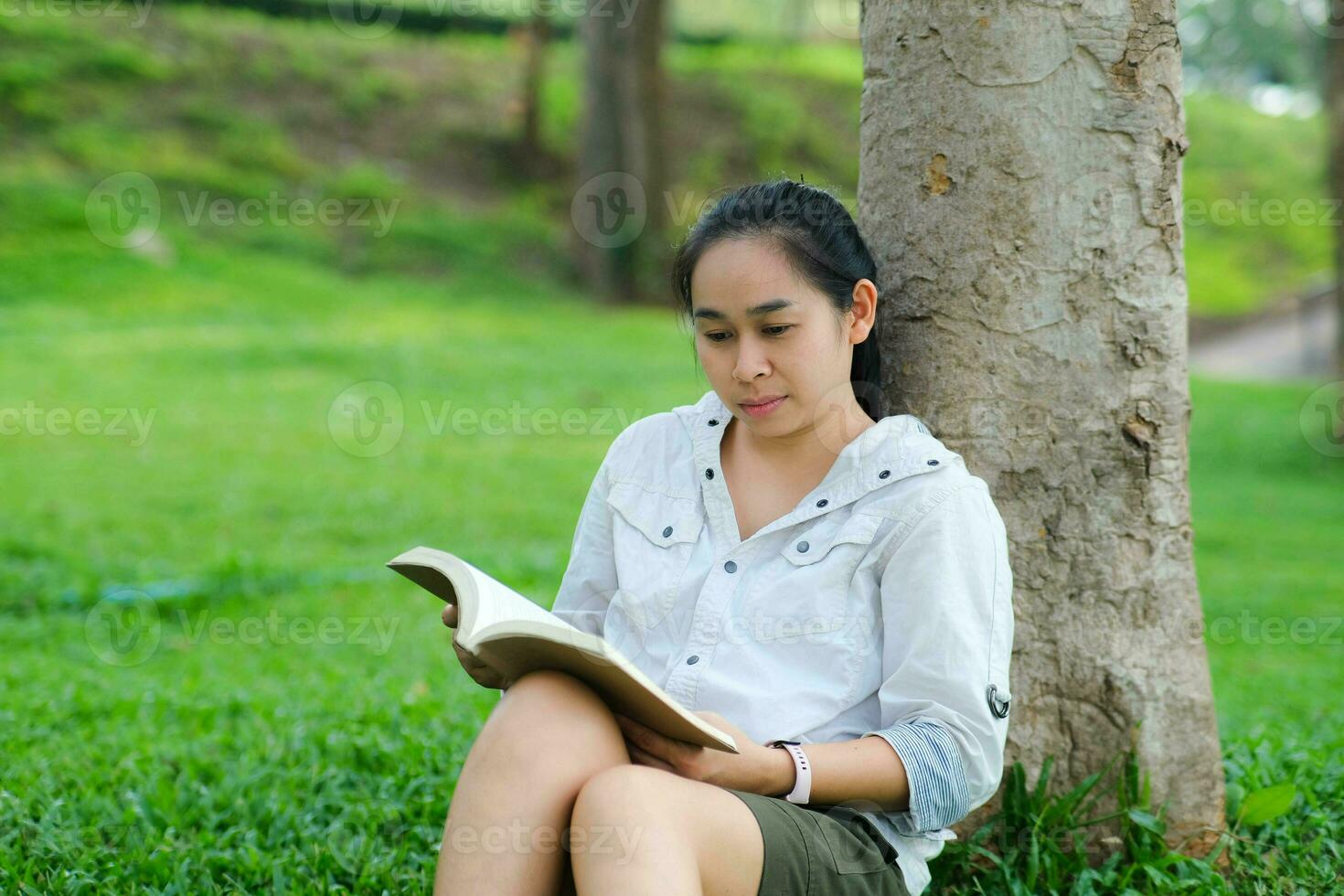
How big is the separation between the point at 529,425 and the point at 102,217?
18.8ft

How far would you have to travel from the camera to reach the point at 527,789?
1.75 meters

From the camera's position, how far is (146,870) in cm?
252

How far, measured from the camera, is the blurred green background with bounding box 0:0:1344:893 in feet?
9.52

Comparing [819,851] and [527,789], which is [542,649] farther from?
[819,851]

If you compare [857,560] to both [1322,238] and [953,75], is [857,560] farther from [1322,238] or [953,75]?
[1322,238]

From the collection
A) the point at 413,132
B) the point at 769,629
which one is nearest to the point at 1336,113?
the point at 769,629

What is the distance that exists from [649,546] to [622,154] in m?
11.0

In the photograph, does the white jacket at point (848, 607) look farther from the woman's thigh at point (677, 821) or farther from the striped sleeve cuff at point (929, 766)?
the woman's thigh at point (677, 821)

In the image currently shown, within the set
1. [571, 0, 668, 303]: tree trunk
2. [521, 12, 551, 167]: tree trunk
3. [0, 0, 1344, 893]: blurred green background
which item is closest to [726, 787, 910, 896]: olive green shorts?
[0, 0, 1344, 893]: blurred green background

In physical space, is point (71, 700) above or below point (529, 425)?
below

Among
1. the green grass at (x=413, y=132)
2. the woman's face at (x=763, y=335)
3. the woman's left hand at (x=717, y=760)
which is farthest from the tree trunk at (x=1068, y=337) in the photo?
the green grass at (x=413, y=132)

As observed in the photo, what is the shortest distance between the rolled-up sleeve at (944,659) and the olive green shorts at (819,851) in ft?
0.27

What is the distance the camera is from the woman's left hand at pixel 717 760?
1809 millimetres

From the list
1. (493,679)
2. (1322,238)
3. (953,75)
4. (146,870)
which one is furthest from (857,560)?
(1322,238)
